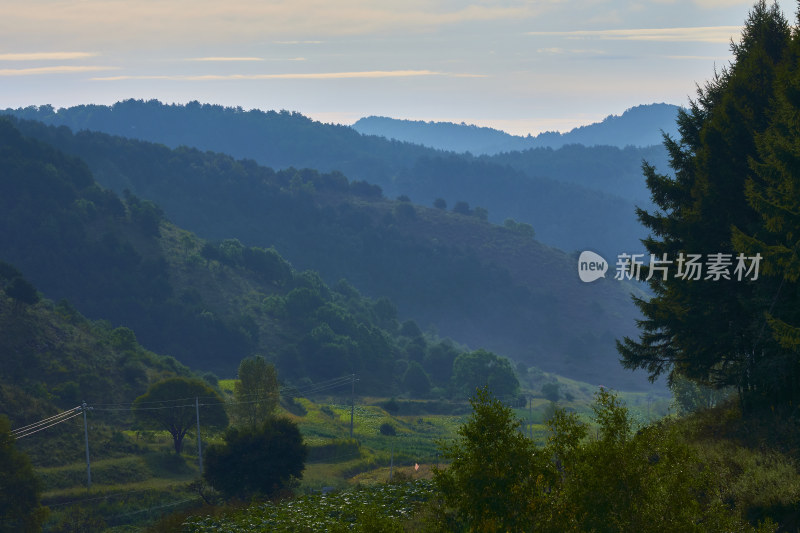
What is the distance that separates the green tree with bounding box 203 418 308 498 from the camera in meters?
49.4

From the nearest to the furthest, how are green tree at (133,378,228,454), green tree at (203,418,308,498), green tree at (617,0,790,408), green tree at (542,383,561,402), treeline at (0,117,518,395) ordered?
green tree at (617,0,790,408)
green tree at (203,418,308,498)
green tree at (133,378,228,454)
green tree at (542,383,561,402)
treeline at (0,117,518,395)

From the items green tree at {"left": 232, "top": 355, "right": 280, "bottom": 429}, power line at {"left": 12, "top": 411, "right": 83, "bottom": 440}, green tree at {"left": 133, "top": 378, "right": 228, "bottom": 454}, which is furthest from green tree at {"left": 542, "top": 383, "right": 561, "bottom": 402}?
power line at {"left": 12, "top": 411, "right": 83, "bottom": 440}

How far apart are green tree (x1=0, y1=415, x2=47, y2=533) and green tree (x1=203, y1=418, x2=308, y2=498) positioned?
428 inches

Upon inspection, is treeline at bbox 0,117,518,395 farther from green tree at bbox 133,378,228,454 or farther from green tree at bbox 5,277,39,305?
green tree at bbox 133,378,228,454

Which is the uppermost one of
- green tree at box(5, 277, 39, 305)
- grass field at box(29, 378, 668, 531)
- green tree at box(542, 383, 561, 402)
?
green tree at box(5, 277, 39, 305)

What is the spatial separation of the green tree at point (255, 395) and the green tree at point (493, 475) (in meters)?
67.9

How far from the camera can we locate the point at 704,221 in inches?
1102

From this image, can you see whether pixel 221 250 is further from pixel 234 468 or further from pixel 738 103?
pixel 738 103

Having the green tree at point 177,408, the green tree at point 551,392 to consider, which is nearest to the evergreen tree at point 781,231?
the green tree at point 177,408

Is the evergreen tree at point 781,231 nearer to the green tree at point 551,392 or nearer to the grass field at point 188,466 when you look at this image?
the grass field at point 188,466

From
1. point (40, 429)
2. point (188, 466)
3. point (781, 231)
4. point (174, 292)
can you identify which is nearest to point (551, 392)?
point (174, 292)

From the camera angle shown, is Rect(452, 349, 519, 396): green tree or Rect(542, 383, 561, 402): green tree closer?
Rect(452, 349, 519, 396): green tree

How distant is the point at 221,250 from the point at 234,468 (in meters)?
130

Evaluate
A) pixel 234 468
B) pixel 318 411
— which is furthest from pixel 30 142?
pixel 234 468
